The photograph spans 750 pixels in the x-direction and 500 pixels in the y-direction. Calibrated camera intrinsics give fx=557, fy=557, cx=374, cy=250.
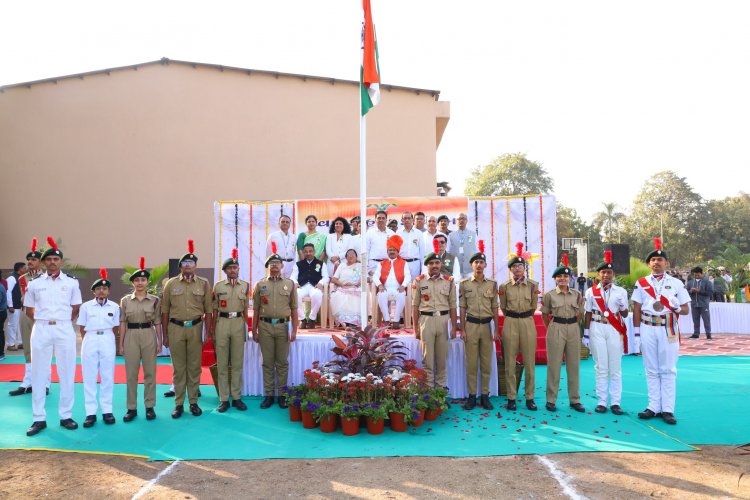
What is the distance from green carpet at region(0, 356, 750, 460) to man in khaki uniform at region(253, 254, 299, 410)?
1.27 ft

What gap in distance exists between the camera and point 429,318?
20.9 ft

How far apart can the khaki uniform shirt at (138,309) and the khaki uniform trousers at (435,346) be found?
299 cm

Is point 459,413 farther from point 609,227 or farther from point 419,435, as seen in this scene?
point 609,227

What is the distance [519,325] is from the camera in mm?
6297

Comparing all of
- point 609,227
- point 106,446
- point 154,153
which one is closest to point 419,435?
point 106,446

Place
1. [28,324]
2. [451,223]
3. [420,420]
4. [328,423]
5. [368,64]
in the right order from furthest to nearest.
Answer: [451,223] → [28,324] → [368,64] → [420,420] → [328,423]

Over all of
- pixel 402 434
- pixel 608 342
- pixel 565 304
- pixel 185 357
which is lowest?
pixel 402 434

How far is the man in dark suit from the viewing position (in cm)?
1255

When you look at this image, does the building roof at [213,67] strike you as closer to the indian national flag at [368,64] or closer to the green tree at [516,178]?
the indian national flag at [368,64]

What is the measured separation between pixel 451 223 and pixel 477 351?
14.3 ft

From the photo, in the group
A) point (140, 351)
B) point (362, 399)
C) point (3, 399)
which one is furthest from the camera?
point (3, 399)

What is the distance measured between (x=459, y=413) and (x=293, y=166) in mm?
12377

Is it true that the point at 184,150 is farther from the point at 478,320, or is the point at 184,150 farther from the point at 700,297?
the point at 700,297

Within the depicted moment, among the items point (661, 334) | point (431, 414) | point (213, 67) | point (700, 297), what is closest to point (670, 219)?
point (700, 297)
